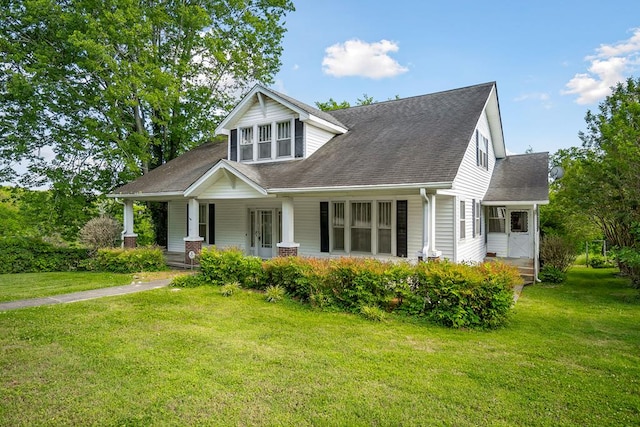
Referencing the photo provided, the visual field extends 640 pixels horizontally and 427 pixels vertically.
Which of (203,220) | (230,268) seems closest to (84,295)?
(230,268)

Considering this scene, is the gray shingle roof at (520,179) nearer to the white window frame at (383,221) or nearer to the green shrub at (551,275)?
the green shrub at (551,275)

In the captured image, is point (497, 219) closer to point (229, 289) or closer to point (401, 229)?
point (401, 229)

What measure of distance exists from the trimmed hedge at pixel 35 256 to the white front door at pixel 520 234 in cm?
1720

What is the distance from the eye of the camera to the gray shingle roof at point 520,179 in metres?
13.7

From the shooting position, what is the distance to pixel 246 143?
15156 millimetres

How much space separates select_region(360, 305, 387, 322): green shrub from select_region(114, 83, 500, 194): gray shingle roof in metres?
3.56

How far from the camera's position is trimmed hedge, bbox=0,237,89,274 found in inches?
536

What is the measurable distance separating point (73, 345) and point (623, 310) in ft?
37.8

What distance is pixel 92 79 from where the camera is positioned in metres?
18.0

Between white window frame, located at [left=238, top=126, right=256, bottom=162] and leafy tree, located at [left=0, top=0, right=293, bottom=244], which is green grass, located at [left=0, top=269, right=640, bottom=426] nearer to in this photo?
white window frame, located at [left=238, top=126, right=256, bottom=162]

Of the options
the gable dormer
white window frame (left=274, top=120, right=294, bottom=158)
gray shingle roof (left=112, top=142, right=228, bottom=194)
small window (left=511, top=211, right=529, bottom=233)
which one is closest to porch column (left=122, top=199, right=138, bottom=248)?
gray shingle roof (left=112, top=142, right=228, bottom=194)

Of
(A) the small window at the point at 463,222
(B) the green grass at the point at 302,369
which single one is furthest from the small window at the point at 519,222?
(B) the green grass at the point at 302,369

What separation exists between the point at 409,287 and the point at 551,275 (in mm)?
8028

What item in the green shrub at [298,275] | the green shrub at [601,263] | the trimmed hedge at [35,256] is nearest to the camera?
the green shrub at [298,275]
